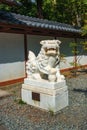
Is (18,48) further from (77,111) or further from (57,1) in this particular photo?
(57,1)

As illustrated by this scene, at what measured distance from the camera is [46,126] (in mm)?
5520

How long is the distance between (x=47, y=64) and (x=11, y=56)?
413cm

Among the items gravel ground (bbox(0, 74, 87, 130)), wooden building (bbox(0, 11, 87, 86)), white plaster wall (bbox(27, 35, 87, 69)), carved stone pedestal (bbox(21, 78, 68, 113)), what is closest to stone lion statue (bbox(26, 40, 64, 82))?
carved stone pedestal (bbox(21, 78, 68, 113))

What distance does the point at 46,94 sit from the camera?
6.59 meters

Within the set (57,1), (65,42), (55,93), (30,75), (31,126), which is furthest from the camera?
(57,1)

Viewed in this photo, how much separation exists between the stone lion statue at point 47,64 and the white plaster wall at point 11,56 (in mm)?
3186

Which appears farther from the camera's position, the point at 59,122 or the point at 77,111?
the point at 77,111

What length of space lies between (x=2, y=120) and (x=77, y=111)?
2.12 metres

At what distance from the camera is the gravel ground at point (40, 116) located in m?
5.51

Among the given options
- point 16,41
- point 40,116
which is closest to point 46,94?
point 40,116

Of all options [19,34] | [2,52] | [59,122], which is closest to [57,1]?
[19,34]

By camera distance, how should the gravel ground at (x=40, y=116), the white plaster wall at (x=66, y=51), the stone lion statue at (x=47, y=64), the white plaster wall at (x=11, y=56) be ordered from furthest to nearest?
the white plaster wall at (x=66, y=51) → the white plaster wall at (x=11, y=56) → the stone lion statue at (x=47, y=64) → the gravel ground at (x=40, y=116)

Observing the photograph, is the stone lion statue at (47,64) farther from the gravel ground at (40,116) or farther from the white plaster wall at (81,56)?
the white plaster wall at (81,56)

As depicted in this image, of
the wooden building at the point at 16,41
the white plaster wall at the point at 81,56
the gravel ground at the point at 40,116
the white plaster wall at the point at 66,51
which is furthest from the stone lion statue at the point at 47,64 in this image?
the white plaster wall at the point at 81,56
